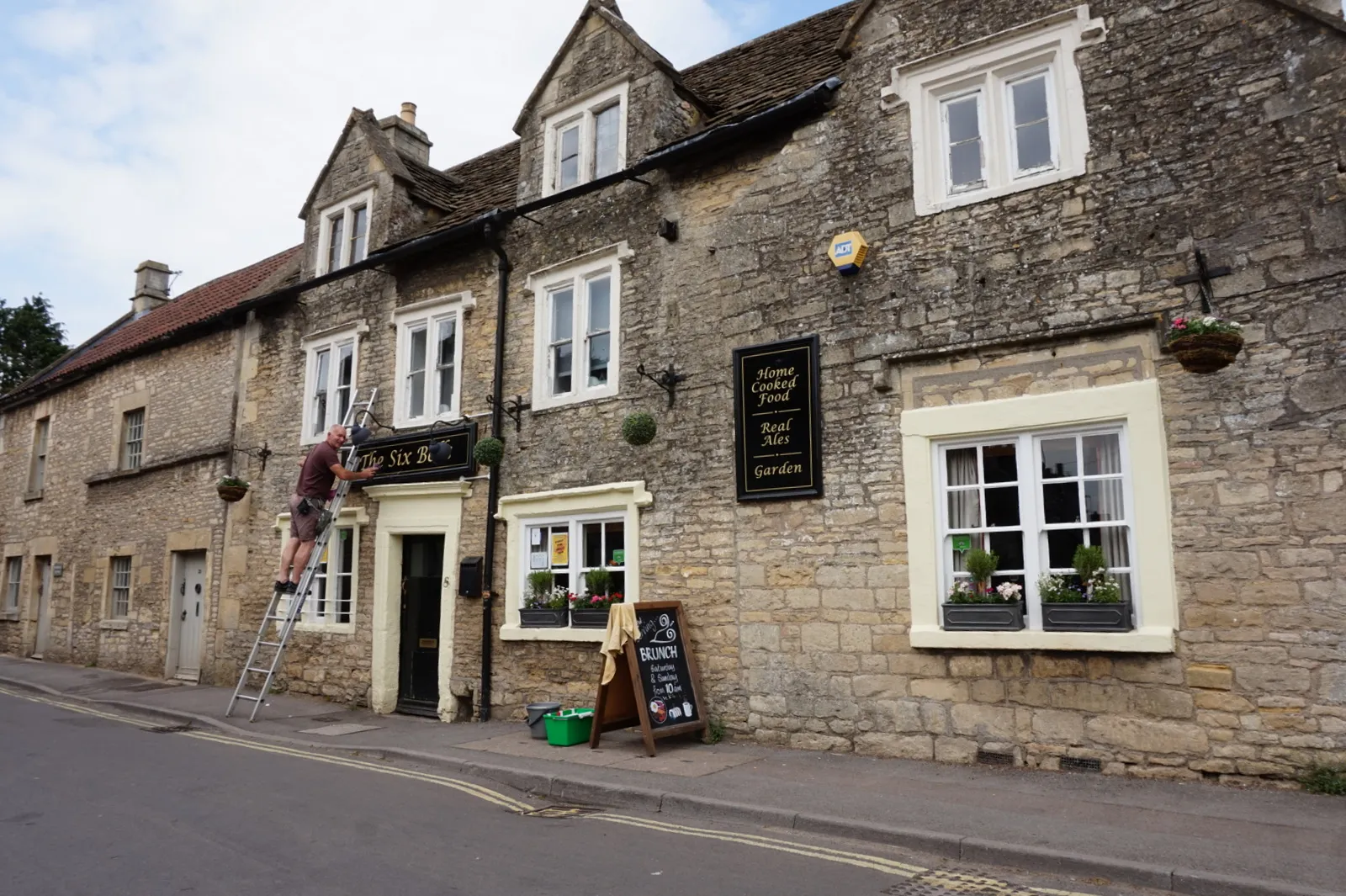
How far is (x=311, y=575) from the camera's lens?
1246cm

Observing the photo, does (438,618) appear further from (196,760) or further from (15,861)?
(15,861)

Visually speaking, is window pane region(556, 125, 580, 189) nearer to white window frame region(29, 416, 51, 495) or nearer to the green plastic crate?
the green plastic crate

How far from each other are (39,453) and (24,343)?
47.0 feet

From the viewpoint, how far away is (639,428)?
1044 centimetres

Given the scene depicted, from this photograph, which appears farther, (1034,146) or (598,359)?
(598,359)

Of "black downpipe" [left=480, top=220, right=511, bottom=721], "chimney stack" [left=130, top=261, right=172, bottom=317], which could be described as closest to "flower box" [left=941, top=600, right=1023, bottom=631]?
"black downpipe" [left=480, top=220, right=511, bottom=721]

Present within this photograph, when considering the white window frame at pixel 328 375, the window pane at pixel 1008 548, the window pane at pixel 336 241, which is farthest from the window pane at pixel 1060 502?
the window pane at pixel 336 241

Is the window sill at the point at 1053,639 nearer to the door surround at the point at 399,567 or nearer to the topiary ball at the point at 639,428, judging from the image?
the topiary ball at the point at 639,428

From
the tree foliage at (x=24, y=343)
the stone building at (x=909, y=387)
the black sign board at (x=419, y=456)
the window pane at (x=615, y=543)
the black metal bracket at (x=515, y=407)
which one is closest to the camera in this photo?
the stone building at (x=909, y=387)

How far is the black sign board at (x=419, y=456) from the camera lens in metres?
12.4

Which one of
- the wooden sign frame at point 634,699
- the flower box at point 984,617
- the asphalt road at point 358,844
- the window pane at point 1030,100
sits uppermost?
the window pane at point 1030,100

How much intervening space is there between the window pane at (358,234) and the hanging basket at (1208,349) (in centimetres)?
1193

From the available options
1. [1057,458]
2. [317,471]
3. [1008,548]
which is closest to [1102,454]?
[1057,458]

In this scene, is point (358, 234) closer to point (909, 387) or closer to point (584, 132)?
point (584, 132)
